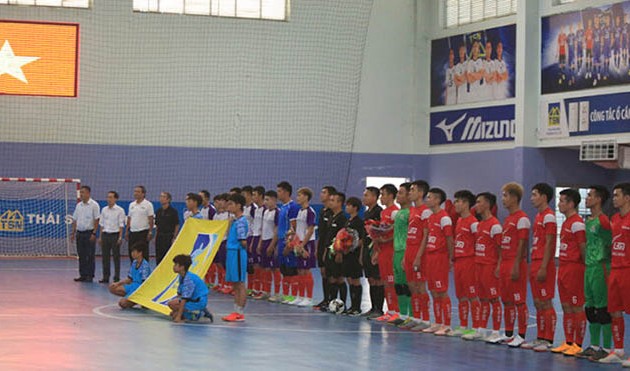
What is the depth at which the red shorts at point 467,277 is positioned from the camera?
1277cm

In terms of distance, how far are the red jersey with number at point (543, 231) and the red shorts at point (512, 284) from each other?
0.29 m

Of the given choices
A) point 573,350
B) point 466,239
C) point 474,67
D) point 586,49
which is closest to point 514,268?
point 466,239

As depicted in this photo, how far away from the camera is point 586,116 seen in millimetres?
24828

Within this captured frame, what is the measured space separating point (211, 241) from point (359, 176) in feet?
48.7

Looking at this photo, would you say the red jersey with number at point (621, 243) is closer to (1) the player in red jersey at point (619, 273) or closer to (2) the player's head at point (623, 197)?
(1) the player in red jersey at point (619, 273)

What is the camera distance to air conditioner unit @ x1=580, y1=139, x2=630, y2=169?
78.9ft

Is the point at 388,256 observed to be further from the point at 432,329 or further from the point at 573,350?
the point at 573,350

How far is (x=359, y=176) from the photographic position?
30.3 metres

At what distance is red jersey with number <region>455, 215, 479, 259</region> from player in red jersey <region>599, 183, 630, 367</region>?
2.17m

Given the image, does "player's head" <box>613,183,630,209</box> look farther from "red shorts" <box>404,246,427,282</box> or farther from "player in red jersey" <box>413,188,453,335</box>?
"red shorts" <box>404,246,427,282</box>

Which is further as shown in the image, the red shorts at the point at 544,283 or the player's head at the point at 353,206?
the player's head at the point at 353,206

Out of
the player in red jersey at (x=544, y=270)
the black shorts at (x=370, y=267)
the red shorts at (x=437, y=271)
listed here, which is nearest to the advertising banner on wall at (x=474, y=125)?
the black shorts at (x=370, y=267)

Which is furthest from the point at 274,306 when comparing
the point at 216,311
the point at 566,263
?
the point at 566,263

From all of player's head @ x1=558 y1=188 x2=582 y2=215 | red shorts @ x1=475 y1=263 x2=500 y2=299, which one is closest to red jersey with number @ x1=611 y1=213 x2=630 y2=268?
player's head @ x1=558 y1=188 x2=582 y2=215
